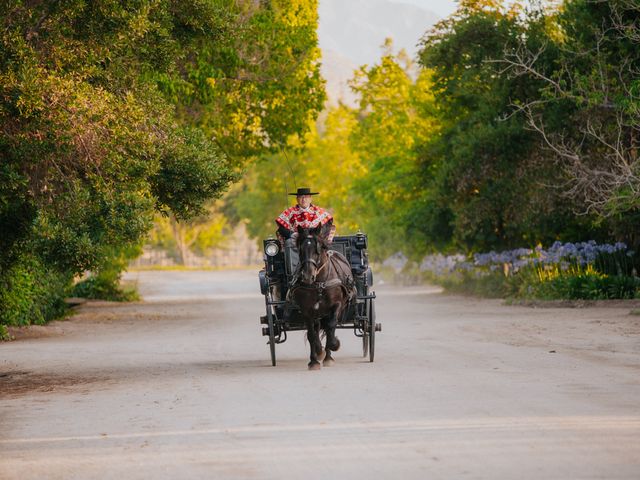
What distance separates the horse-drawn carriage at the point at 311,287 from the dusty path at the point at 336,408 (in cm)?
63

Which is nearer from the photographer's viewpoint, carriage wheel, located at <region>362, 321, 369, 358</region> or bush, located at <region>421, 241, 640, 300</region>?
carriage wheel, located at <region>362, 321, 369, 358</region>

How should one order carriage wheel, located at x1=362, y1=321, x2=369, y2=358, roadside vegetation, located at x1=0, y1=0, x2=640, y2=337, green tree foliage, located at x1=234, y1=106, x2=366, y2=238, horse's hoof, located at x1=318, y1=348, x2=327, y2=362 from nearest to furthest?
roadside vegetation, located at x1=0, y1=0, x2=640, y2=337, horse's hoof, located at x1=318, y1=348, x2=327, y2=362, carriage wheel, located at x1=362, y1=321, x2=369, y2=358, green tree foliage, located at x1=234, y1=106, x2=366, y2=238

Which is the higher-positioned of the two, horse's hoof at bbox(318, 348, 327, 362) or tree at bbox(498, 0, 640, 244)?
tree at bbox(498, 0, 640, 244)

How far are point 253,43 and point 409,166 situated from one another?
60.5 feet

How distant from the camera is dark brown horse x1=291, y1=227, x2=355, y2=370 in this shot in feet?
54.7

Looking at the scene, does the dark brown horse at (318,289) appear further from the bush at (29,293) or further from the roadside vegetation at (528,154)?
the roadside vegetation at (528,154)

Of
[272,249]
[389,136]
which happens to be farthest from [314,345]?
[389,136]

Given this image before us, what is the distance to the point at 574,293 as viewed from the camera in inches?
1316

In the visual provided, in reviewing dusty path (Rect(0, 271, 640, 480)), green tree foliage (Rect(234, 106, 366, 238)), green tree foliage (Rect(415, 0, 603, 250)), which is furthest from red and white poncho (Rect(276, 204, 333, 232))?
green tree foliage (Rect(234, 106, 366, 238))

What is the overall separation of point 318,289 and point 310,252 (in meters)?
0.53

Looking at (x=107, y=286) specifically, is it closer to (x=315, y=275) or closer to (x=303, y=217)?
(x=303, y=217)

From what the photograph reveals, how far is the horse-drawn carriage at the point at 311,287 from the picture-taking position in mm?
16797

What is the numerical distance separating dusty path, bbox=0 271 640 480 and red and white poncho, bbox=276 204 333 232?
2.07 m

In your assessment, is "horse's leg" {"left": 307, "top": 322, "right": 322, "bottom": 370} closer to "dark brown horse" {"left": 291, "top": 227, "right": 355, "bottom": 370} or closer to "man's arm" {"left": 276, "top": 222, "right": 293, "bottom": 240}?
"dark brown horse" {"left": 291, "top": 227, "right": 355, "bottom": 370}
